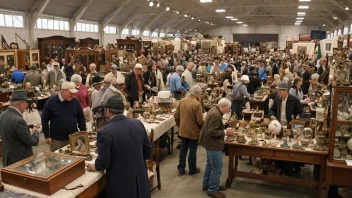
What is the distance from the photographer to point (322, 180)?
487 centimetres

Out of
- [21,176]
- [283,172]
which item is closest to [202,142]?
[283,172]

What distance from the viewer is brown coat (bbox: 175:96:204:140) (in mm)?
5473

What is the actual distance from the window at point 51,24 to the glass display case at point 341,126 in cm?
1753

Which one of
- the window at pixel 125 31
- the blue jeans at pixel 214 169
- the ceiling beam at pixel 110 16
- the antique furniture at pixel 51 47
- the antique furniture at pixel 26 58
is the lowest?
the blue jeans at pixel 214 169

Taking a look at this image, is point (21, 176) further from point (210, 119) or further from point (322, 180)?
point (322, 180)

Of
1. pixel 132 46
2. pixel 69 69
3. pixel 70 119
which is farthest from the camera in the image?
pixel 132 46

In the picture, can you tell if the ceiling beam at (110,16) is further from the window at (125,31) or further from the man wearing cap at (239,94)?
the man wearing cap at (239,94)

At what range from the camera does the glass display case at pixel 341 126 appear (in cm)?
431

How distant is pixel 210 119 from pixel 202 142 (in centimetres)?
41

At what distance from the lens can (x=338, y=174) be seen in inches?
174

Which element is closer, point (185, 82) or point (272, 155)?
point (272, 155)

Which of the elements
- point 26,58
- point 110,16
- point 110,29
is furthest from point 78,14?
point 26,58

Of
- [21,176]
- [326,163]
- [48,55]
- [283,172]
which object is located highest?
[48,55]

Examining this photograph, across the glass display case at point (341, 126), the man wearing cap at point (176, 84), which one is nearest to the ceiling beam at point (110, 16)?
the man wearing cap at point (176, 84)
